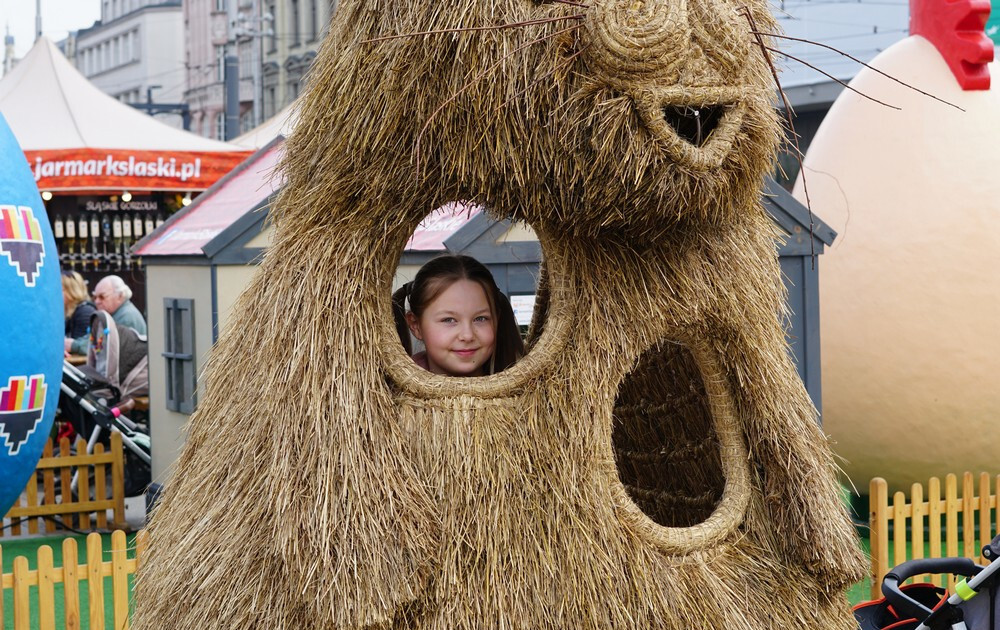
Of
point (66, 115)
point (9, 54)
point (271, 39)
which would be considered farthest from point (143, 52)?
point (66, 115)

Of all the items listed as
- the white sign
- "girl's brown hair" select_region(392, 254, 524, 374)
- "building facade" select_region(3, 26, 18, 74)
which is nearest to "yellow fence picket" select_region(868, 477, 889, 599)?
the white sign

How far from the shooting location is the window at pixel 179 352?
22.1 ft

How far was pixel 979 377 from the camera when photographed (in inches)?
260

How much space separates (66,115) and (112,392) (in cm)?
512

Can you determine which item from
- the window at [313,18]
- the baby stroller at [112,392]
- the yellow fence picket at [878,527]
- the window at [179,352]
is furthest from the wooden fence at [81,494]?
the window at [313,18]

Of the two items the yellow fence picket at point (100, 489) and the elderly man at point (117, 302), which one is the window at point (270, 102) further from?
the yellow fence picket at point (100, 489)

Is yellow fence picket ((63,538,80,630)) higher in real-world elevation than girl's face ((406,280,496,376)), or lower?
lower

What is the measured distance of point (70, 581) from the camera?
472 centimetres

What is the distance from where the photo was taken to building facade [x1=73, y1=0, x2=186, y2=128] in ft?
158

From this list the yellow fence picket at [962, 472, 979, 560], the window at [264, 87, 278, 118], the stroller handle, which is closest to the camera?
the stroller handle

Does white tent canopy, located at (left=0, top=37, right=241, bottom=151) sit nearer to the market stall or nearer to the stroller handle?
the market stall

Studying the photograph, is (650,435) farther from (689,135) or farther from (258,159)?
(258,159)

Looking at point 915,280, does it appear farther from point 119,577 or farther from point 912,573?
point 119,577

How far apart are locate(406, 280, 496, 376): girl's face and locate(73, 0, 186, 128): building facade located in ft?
150
